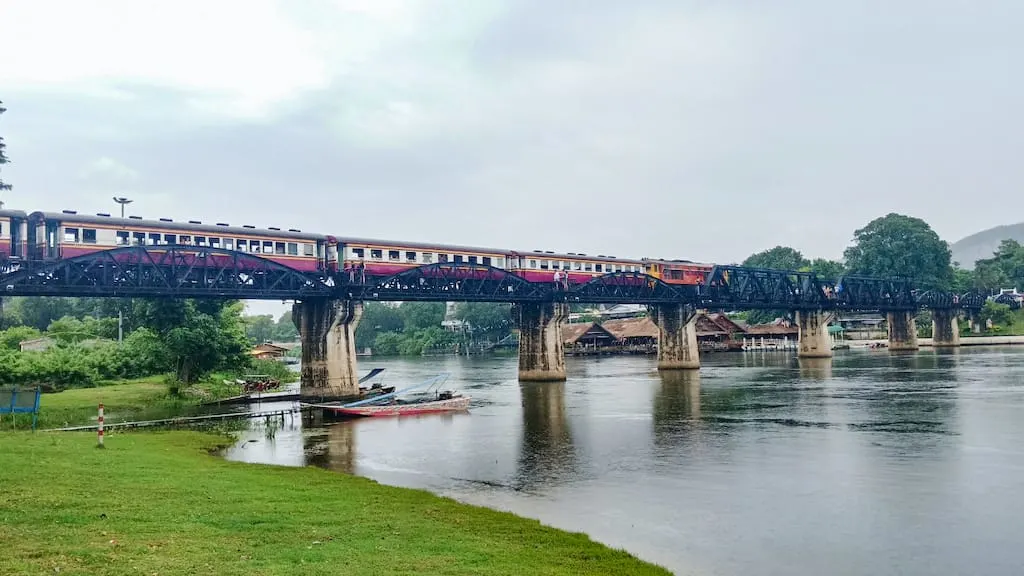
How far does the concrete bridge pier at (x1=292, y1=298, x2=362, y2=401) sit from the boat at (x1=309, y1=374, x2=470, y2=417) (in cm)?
678

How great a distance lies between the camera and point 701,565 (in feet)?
45.6

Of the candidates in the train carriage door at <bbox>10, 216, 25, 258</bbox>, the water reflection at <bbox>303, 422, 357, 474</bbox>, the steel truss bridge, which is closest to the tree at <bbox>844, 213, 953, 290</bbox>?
the steel truss bridge

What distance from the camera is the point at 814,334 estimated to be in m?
106

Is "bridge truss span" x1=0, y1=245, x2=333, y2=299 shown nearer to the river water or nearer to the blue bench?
the river water

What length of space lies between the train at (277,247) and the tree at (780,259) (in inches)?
3571

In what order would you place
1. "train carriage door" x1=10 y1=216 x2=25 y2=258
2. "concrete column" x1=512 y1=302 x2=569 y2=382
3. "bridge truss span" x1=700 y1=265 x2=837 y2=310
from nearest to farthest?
"train carriage door" x1=10 y1=216 x2=25 y2=258
"concrete column" x1=512 y1=302 x2=569 y2=382
"bridge truss span" x1=700 y1=265 x2=837 y2=310

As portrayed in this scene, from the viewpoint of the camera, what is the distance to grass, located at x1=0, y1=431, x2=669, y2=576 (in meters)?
10.0

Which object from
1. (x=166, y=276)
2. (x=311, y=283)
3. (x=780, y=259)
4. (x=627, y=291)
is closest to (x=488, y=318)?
(x=780, y=259)

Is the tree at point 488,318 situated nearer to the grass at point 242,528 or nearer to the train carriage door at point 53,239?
the train carriage door at point 53,239

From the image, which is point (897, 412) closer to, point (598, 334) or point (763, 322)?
point (598, 334)

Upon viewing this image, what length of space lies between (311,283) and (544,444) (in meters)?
26.5

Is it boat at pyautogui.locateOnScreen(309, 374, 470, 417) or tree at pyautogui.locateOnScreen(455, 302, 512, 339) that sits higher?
tree at pyautogui.locateOnScreen(455, 302, 512, 339)

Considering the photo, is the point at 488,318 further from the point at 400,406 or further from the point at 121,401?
the point at 400,406

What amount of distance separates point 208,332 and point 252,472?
120ft
